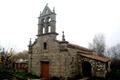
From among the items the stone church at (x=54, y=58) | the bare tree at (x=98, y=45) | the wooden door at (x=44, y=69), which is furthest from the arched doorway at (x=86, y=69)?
the bare tree at (x=98, y=45)

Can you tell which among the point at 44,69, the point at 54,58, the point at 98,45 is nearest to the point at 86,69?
the point at 54,58

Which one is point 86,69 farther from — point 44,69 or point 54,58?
point 44,69

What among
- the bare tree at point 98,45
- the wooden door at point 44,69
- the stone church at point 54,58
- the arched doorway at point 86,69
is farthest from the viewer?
the bare tree at point 98,45

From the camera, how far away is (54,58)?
26.0 m

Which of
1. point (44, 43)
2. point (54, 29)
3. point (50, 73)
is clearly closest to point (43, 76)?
point (50, 73)

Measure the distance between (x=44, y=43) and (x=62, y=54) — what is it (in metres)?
3.85

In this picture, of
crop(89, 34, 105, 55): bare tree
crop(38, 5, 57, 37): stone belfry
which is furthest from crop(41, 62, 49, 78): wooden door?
crop(89, 34, 105, 55): bare tree

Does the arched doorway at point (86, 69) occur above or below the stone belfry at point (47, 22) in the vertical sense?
below

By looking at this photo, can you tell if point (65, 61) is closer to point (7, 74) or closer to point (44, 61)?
point (44, 61)

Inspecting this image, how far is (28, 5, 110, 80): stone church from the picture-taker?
24656mm

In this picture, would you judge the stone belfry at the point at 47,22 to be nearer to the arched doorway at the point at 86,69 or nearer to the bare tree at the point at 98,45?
the arched doorway at the point at 86,69

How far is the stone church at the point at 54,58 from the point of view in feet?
80.9

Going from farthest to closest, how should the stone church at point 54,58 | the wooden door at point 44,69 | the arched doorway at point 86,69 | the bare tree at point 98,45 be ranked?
the bare tree at point 98,45 < the arched doorway at point 86,69 < the wooden door at point 44,69 < the stone church at point 54,58

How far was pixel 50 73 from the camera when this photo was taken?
2633 cm
